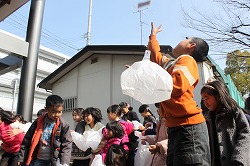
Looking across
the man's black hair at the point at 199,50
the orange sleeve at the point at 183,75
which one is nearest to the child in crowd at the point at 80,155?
the man's black hair at the point at 199,50

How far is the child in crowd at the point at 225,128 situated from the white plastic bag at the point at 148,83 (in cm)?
108

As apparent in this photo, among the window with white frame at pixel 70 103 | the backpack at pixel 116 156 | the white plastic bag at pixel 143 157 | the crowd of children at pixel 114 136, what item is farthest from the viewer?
the window with white frame at pixel 70 103

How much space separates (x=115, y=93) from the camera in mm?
9258

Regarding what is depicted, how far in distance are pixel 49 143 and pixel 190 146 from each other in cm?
232

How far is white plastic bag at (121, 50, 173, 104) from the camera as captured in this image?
5.85 feet

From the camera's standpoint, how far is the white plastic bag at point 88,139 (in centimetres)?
431

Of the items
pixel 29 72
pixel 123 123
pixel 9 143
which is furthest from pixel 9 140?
pixel 123 123

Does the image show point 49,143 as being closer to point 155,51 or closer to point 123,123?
point 123,123

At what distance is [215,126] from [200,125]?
738 mm

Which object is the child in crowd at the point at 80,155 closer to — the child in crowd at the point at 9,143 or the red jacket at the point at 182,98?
the child in crowd at the point at 9,143

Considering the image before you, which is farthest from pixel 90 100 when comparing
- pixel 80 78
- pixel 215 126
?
pixel 215 126

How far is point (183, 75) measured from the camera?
1.90 m

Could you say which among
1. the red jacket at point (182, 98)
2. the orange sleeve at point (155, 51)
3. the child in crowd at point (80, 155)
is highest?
the orange sleeve at point (155, 51)

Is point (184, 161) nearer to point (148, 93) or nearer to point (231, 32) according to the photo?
point (148, 93)
